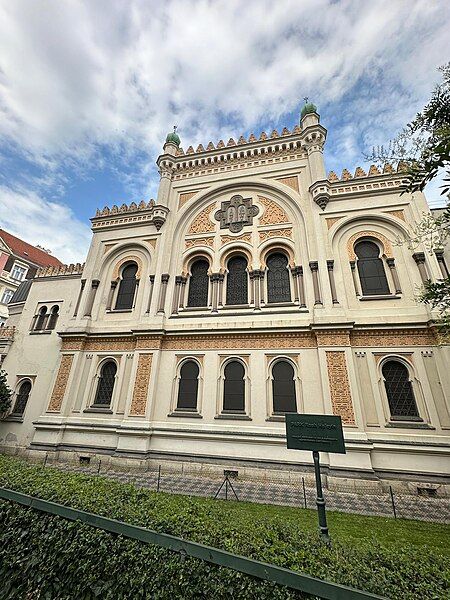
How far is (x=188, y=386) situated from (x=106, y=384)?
4.39m

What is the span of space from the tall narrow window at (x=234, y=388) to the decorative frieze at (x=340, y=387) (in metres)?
3.61

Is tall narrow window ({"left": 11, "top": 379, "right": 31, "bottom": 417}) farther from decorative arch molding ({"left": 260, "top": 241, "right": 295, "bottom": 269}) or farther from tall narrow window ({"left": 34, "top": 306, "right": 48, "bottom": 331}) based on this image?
decorative arch molding ({"left": 260, "top": 241, "right": 295, "bottom": 269})

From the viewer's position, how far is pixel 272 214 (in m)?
14.8

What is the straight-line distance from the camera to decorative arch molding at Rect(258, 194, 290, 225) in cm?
1450

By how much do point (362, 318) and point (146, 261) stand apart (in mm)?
11552

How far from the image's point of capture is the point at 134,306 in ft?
48.5

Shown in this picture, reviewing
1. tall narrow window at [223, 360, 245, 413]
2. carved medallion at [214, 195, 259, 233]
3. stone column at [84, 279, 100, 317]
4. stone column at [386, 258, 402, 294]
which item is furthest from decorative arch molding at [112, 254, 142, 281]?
stone column at [386, 258, 402, 294]

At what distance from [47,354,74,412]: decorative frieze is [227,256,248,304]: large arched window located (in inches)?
346

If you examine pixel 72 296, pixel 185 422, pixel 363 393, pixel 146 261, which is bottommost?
pixel 185 422

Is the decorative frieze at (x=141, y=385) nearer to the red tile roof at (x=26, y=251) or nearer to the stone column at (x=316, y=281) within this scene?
the stone column at (x=316, y=281)

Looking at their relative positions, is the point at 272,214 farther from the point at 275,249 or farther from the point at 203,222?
the point at 203,222

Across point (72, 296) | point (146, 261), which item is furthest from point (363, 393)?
point (72, 296)

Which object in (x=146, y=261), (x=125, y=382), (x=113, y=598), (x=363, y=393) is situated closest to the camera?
(x=113, y=598)

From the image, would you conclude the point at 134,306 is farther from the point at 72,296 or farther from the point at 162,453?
the point at 162,453
